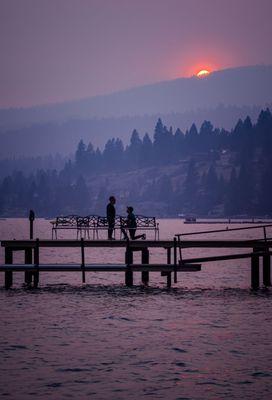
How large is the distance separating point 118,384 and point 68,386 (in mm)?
1152

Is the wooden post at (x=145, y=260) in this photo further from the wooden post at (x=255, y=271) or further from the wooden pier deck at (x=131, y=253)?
the wooden post at (x=255, y=271)

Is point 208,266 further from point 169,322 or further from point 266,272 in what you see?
point 169,322

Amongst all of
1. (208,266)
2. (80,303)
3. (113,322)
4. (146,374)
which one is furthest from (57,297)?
(208,266)

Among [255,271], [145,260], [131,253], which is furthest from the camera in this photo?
[145,260]

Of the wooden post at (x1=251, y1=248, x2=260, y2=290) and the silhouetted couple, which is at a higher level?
the silhouetted couple

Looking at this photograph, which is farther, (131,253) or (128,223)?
(128,223)

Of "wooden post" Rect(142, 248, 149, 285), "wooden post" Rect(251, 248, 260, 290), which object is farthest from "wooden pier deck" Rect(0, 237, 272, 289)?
"wooden post" Rect(142, 248, 149, 285)

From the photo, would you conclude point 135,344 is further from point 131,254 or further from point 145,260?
point 145,260

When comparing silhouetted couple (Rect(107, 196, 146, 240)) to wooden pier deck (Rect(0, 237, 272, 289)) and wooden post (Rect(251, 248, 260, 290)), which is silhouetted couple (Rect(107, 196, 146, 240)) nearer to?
wooden pier deck (Rect(0, 237, 272, 289))

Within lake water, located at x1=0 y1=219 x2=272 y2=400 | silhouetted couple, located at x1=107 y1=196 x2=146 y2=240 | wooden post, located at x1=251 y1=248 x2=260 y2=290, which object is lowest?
lake water, located at x1=0 y1=219 x2=272 y2=400

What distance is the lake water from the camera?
1532 centimetres

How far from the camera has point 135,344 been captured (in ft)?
67.2

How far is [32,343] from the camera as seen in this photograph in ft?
67.4

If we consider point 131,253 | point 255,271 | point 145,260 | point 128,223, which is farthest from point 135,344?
point 128,223
